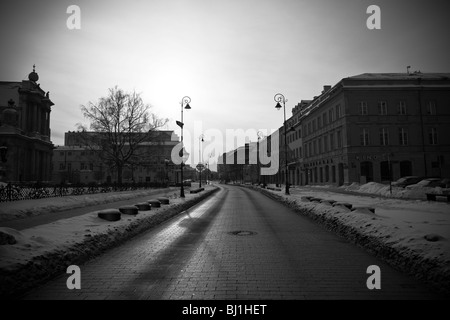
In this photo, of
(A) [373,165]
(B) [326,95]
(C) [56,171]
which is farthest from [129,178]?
(A) [373,165]

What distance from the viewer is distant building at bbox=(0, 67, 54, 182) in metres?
51.4

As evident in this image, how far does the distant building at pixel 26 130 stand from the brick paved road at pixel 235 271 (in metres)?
54.4

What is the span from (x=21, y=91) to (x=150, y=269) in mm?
68910

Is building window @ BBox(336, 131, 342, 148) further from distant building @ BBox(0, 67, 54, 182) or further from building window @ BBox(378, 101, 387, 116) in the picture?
distant building @ BBox(0, 67, 54, 182)

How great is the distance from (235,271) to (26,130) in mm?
68932

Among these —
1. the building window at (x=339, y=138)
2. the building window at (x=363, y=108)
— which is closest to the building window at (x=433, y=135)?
the building window at (x=363, y=108)

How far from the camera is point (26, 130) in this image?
194 ft

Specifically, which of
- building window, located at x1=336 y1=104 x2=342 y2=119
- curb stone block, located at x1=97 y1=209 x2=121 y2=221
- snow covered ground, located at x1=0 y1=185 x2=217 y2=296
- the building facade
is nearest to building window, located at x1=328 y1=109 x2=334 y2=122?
building window, located at x1=336 y1=104 x2=342 y2=119

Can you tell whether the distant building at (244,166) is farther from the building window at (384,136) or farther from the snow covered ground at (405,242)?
the snow covered ground at (405,242)

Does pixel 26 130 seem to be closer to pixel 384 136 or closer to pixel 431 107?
pixel 384 136

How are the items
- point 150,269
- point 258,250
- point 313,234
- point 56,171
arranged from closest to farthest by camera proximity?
point 150,269
point 258,250
point 313,234
point 56,171
